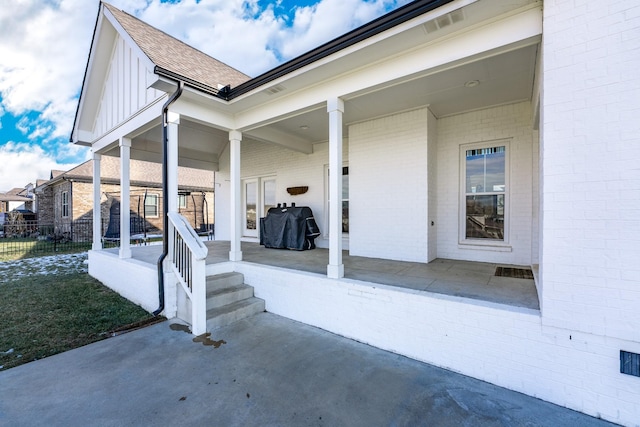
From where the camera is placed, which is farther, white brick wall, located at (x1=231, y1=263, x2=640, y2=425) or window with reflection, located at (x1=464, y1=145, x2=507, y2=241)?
window with reflection, located at (x1=464, y1=145, x2=507, y2=241)

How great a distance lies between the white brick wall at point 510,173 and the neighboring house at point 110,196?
33.7 ft

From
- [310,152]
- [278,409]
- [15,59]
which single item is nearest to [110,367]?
[278,409]

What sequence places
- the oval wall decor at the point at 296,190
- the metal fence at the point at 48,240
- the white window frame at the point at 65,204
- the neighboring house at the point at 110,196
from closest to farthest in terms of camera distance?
the oval wall decor at the point at 296,190 < the metal fence at the point at 48,240 < the neighboring house at the point at 110,196 < the white window frame at the point at 65,204

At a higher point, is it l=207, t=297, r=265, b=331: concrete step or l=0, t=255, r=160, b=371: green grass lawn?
l=207, t=297, r=265, b=331: concrete step

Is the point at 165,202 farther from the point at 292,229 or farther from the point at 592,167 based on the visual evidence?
the point at 592,167

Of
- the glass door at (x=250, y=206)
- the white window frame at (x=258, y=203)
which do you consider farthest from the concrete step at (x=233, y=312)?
the glass door at (x=250, y=206)

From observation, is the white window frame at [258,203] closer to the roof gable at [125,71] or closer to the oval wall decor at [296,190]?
the oval wall decor at [296,190]

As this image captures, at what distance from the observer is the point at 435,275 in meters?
4.06

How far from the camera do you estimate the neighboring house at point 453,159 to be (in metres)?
2.17

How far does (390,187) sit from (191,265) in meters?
3.85

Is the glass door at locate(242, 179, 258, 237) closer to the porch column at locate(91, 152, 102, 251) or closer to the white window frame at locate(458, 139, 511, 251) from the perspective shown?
the porch column at locate(91, 152, 102, 251)

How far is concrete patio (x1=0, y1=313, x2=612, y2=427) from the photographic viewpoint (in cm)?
215

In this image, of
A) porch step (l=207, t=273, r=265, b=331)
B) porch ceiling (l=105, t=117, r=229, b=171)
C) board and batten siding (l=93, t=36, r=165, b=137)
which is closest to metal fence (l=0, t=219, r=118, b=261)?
porch ceiling (l=105, t=117, r=229, b=171)

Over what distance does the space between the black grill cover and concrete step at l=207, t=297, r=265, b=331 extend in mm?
2479
